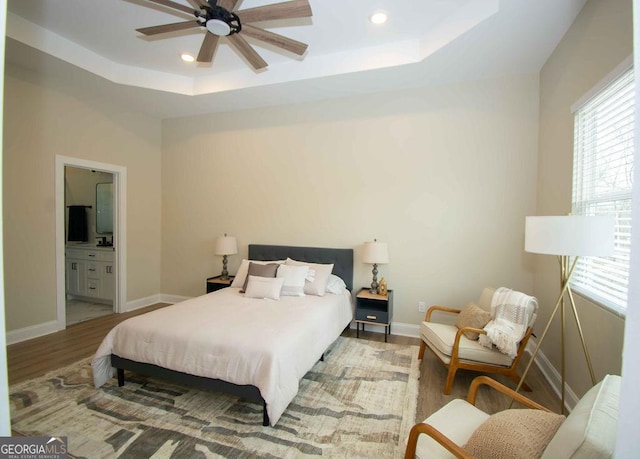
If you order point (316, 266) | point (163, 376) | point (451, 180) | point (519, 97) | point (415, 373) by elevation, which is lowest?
point (415, 373)

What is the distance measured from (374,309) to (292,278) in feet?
3.49

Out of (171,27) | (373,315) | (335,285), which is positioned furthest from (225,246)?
(171,27)

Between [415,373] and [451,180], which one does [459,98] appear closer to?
[451,180]

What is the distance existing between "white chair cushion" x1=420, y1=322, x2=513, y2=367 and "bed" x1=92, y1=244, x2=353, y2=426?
99 cm

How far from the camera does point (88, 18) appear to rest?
9.51 ft

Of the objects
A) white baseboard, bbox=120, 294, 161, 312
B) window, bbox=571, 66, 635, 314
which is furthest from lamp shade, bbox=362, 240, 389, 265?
white baseboard, bbox=120, 294, 161, 312

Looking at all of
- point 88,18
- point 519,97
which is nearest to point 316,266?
point 519,97

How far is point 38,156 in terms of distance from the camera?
361cm

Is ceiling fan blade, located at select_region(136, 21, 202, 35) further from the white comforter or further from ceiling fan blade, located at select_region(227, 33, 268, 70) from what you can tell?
the white comforter

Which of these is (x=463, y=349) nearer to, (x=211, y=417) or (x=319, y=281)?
(x=319, y=281)

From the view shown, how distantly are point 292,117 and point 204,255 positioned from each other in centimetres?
257

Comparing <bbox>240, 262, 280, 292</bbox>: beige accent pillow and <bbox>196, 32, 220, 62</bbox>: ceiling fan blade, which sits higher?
<bbox>196, 32, 220, 62</bbox>: ceiling fan blade

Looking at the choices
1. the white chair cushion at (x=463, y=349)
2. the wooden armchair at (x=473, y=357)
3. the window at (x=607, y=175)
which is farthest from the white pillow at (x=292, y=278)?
the window at (x=607, y=175)

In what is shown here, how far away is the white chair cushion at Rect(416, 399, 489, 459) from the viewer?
1477 millimetres
